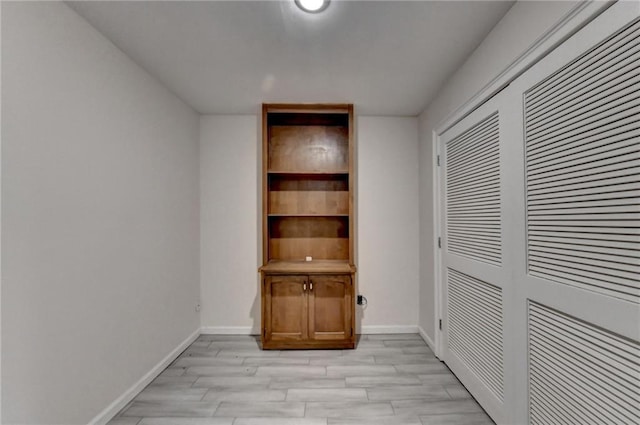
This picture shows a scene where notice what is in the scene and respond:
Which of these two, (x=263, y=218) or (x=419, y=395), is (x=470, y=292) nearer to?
(x=419, y=395)

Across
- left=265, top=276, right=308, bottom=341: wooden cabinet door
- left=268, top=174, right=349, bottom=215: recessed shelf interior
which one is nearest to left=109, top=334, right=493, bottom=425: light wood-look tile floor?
left=265, top=276, right=308, bottom=341: wooden cabinet door

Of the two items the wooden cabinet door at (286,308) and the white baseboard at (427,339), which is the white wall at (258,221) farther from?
the wooden cabinet door at (286,308)

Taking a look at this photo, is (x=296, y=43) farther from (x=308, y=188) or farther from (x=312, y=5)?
(x=308, y=188)

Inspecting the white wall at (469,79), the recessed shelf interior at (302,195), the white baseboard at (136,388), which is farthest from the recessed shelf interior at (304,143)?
the white baseboard at (136,388)

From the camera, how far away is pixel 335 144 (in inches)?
143

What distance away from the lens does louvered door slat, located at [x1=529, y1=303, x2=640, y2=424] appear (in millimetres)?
1161

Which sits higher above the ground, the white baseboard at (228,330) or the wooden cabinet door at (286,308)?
the wooden cabinet door at (286,308)

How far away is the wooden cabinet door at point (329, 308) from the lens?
10.3 feet

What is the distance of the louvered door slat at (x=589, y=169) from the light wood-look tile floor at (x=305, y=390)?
1273mm

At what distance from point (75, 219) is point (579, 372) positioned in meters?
2.61

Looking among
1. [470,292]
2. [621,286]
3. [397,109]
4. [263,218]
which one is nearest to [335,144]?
[397,109]

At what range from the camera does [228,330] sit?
11.8 feet

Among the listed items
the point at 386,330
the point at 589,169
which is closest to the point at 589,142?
the point at 589,169

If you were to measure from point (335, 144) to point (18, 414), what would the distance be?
316 centimetres
